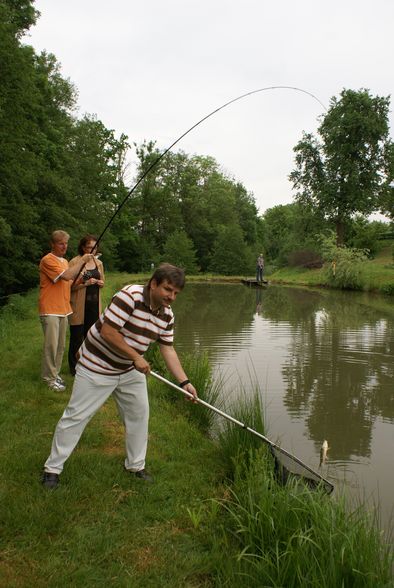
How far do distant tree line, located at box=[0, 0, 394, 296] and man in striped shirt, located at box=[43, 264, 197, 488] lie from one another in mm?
9626

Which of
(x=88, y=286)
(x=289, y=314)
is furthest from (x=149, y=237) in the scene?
(x=88, y=286)

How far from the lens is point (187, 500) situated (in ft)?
12.4

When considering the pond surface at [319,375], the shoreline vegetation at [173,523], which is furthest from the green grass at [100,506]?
the pond surface at [319,375]

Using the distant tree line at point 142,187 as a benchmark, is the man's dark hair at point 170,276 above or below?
below

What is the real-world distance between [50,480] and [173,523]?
96cm

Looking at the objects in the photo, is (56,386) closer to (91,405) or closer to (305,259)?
(91,405)

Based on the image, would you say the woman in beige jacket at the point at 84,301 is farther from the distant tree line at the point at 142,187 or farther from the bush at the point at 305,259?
the bush at the point at 305,259

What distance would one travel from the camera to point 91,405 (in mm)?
3553

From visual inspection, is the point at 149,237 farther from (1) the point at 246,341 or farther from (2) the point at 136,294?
(2) the point at 136,294

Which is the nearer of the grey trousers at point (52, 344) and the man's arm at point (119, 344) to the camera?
the man's arm at point (119, 344)

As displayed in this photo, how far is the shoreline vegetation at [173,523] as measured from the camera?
2777mm

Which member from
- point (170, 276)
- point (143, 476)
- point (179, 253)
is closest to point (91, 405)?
point (143, 476)

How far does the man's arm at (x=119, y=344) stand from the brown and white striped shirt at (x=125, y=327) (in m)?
0.04

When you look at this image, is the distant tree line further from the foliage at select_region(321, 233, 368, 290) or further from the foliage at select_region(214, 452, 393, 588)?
the foliage at select_region(214, 452, 393, 588)
